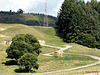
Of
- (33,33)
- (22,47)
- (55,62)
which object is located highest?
(33,33)

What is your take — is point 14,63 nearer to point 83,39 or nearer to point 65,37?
point 83,39

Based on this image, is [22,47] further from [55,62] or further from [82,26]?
[82,26]

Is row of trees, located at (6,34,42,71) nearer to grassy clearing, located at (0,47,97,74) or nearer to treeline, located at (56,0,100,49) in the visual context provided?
grassy clearing, located at (0,47,97,74)

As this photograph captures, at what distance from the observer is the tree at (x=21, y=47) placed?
62.7 metres

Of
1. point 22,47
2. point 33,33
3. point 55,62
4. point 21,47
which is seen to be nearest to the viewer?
point 21,47

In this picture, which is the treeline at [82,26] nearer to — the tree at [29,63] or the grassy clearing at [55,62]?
the grassy clearing at [55,62]

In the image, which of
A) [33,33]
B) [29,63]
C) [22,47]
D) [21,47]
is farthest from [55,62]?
[33,33]

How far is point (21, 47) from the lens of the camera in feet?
209

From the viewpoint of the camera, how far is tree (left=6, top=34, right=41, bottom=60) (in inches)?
2467

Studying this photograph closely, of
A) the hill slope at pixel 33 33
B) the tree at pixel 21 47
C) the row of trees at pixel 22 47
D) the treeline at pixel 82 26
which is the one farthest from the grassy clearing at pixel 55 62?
the treeline at pixel 82 26

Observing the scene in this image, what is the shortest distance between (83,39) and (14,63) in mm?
60094

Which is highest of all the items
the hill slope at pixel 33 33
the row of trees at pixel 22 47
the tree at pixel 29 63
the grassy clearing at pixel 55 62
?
the hill slope at pixel 33 33

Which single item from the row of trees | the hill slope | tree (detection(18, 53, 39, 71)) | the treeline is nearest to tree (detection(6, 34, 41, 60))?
the row of trees

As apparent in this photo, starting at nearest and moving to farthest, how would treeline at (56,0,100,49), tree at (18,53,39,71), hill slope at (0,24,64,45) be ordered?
tree at (18,53,39,71)
treeline at (56,0,100,49)
hill slope at (0,24,64,45)
